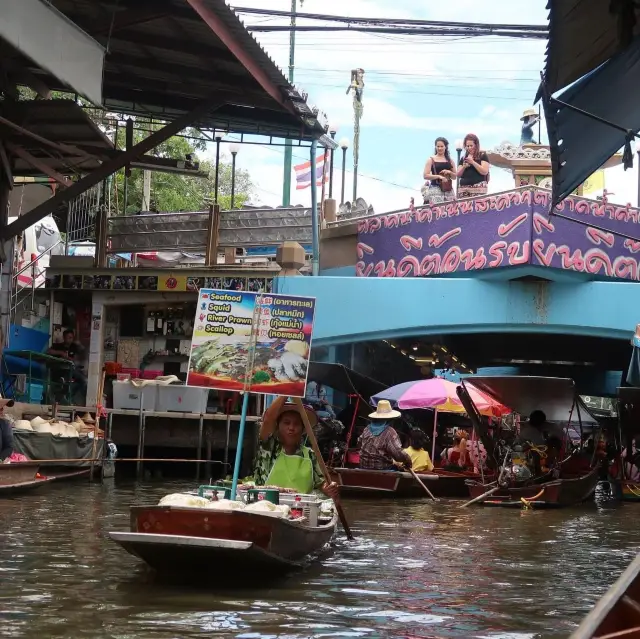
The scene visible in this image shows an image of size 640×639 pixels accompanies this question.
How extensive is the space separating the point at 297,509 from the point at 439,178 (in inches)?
560

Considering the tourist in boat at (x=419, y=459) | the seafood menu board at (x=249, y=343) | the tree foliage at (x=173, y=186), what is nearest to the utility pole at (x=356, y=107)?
the tree foliage at (x=173, y=186)

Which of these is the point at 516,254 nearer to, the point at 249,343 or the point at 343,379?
the point at 343,379

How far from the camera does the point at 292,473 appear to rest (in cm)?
952

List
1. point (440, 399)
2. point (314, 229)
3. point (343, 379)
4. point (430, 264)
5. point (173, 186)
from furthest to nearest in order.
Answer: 1. point (173, 186)
2. point (314, 229)
3. point (343, 379)
4. point (430, 264)
5. point (440, 399)

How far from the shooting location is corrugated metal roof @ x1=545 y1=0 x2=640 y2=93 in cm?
769

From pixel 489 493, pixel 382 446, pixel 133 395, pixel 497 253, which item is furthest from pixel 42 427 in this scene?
pixel 497 253

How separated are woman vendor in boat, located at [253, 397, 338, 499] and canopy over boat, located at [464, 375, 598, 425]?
31.9ft

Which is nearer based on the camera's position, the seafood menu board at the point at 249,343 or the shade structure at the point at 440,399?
the seafood menu board at the point at 249,343

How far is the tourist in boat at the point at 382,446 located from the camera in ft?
55.5

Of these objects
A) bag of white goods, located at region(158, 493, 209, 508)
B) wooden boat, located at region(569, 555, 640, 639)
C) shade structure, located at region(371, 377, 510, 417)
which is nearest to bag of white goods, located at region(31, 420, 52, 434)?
shade structure, located at region(371, 377, 510, 417)

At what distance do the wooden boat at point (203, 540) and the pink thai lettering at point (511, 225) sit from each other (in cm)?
1278

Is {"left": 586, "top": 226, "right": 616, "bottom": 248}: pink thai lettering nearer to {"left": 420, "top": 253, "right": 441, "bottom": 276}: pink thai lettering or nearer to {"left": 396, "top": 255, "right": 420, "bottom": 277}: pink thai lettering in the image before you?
{"left": 420, "top": 253, "right": 441, "bottom": 276}: pink thai lettering

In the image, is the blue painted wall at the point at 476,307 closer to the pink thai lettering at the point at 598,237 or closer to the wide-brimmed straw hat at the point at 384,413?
the pink thai lettering at the point at 598,237

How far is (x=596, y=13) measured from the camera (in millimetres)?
7816
